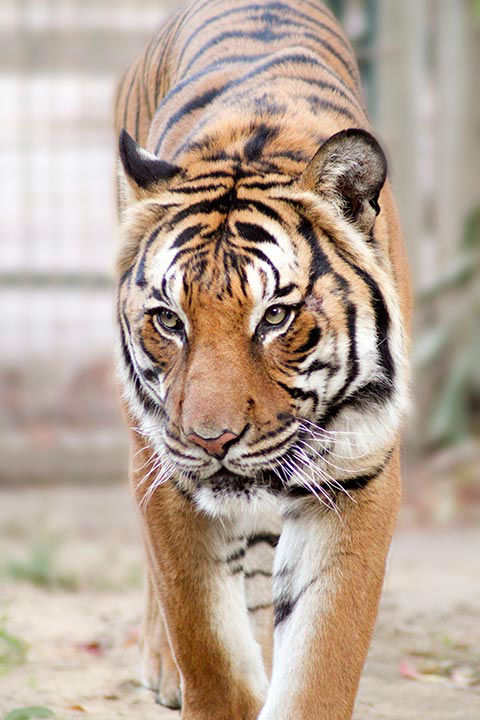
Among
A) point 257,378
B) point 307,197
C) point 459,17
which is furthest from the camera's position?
point 459,17

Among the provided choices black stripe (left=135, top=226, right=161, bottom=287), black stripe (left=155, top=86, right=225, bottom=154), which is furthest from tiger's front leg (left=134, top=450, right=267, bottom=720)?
black stripe (left=155, top=86, right=225, bottom=154)

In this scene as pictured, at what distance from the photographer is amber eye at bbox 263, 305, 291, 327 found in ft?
7.80

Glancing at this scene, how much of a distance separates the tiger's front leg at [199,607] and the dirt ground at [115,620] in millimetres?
377

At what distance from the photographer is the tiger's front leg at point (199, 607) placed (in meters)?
2.71

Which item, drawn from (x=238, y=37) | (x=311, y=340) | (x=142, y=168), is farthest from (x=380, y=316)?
(x=238, y=37)

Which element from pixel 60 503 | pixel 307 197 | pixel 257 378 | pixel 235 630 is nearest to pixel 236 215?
pixel 307 197

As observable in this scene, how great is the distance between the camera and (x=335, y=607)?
8.43 ft

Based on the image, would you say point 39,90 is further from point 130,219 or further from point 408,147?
point 130,219

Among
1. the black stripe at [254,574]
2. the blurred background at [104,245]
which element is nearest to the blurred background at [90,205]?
the blurred background at [104,245]

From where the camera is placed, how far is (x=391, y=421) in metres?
2.62

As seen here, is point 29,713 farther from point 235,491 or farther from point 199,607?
point 235,491

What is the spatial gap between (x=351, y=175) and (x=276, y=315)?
0.35 m

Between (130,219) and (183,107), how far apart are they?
460mm

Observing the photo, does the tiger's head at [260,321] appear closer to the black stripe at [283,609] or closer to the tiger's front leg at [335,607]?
the tiger's front leg at [335,607]
